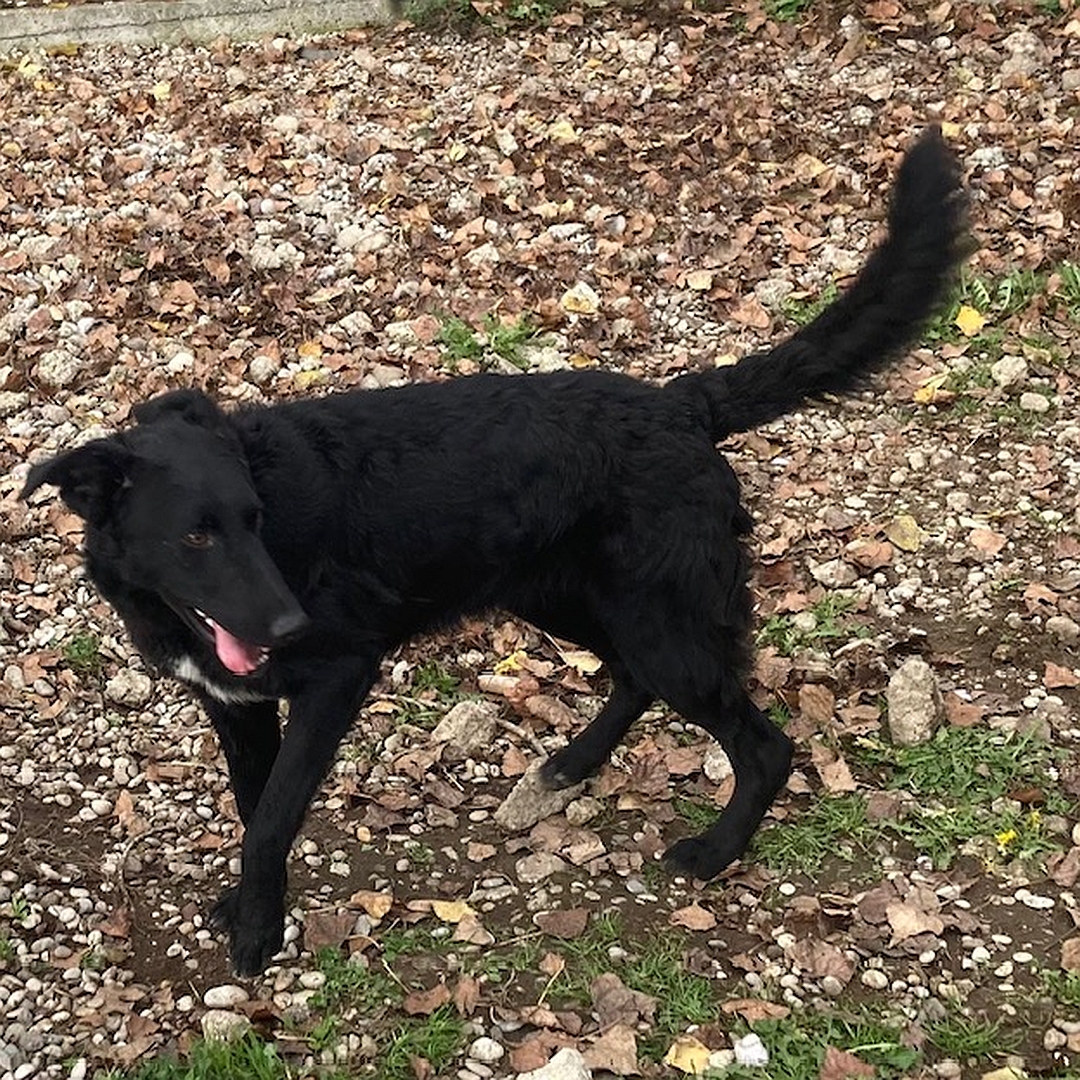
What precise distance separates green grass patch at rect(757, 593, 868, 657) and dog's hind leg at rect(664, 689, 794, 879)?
33.4 inches

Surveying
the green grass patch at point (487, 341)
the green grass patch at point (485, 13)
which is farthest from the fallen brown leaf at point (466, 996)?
the green grass patch at point (485, 13)

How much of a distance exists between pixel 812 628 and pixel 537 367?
2081 millimetres

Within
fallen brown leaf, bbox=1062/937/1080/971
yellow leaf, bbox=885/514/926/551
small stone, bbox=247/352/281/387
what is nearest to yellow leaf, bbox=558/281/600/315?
small stone, bbox=247/352/281/387

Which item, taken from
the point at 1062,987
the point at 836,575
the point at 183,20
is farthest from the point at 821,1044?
the point at 183,20

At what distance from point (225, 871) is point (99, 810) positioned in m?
0.52

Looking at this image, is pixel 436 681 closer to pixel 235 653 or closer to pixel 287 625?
pixel 235 653

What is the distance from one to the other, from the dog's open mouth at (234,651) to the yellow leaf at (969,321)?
4124 millimetres

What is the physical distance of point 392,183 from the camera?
7.79m

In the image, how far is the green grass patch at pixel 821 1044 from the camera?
3.36m

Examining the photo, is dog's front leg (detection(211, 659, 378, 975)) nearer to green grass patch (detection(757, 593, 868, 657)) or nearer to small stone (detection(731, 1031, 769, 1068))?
small stone (detection(731, 1031, 769, 1068))

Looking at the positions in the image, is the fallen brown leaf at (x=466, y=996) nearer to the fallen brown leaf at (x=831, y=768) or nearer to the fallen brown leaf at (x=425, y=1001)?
the fallen brown leaf at (x=425, y=1001)

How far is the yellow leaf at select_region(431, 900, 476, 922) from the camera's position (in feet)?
12.9

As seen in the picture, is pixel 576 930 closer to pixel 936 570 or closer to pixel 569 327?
pixel 936 570

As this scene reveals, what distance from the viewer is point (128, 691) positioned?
15.8 ft
